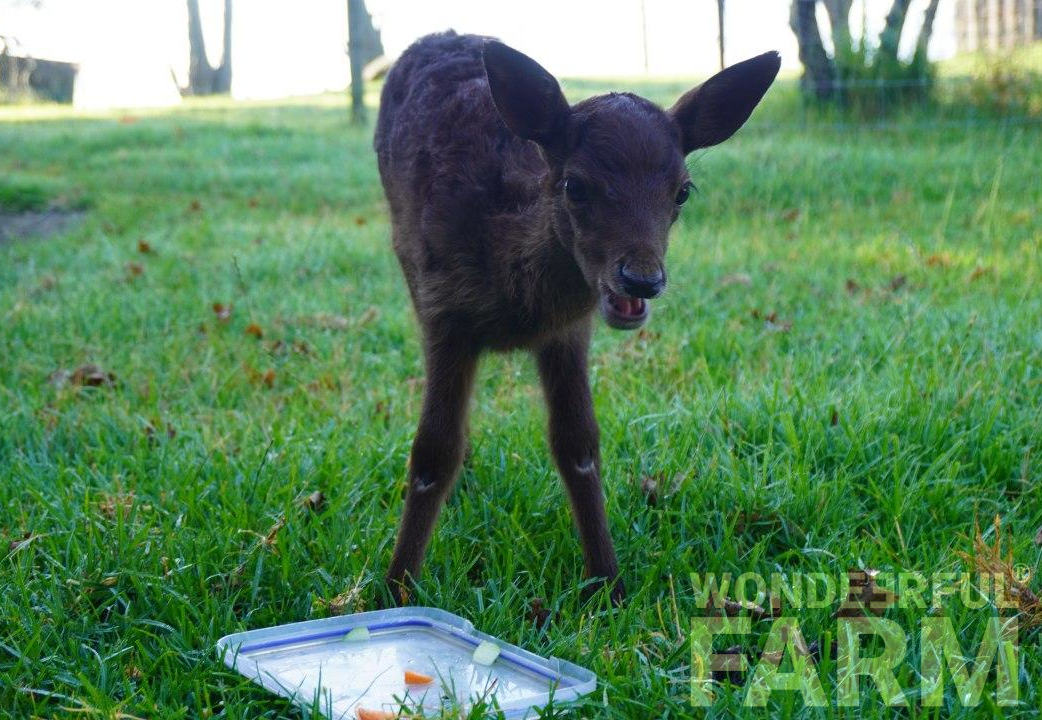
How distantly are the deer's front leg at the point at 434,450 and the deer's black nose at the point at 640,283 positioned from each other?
2.39 ft

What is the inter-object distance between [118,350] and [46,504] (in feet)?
6.75

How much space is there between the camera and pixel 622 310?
9.18ft

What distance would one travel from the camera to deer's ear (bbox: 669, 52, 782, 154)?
3049 millimetres

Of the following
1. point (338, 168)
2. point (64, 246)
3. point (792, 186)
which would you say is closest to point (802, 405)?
point (792, 186)

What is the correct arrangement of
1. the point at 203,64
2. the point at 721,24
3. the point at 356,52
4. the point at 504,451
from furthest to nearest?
the point at 203,64 < the point at 356,52 < the point at 721,24 < the point at 504,451

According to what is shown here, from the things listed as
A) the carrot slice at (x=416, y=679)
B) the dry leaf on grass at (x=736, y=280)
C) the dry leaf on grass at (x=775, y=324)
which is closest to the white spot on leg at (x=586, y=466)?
the carrot slice at (x=416, y=679)

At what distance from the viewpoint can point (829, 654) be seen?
2656mm

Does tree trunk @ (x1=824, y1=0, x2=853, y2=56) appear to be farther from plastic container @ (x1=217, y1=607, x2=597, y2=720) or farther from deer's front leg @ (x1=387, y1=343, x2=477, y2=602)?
plastic container @ (x1=217, y1=607, x2=597, y2=720)

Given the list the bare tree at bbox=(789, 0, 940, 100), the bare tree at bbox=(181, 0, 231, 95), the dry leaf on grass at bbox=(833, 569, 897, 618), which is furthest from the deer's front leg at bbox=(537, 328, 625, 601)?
the bare tree at bbox=(181, 0, 231, 95)

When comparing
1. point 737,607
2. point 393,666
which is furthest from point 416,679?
point 737,607

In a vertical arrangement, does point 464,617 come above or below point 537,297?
below

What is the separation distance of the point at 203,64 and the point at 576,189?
29024 mm

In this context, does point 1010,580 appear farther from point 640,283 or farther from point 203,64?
point 203,64

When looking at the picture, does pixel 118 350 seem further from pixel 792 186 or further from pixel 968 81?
pixel 968 81
